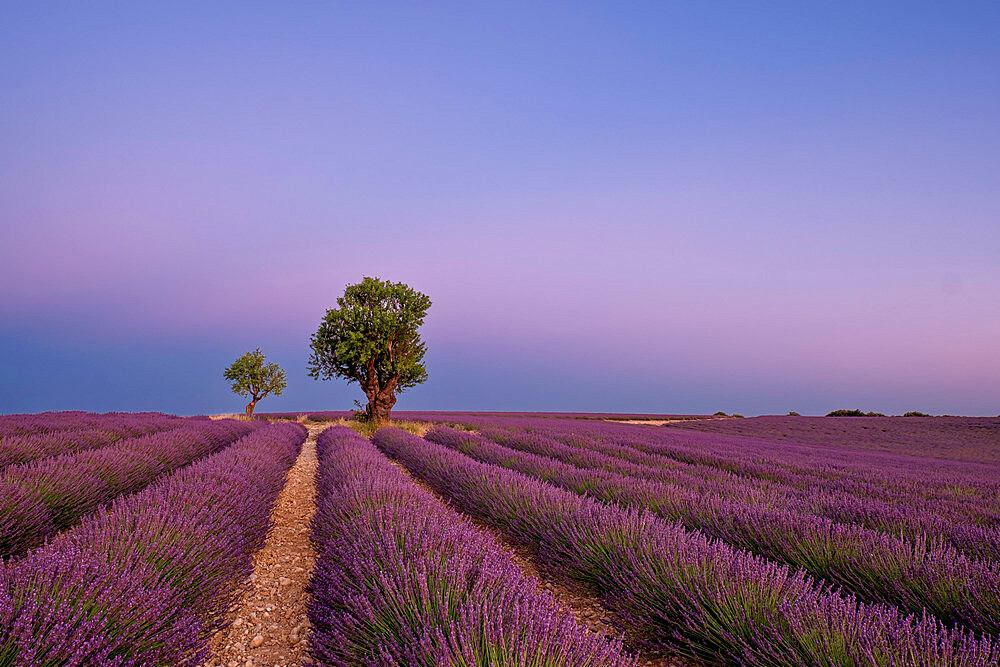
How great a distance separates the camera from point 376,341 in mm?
15891

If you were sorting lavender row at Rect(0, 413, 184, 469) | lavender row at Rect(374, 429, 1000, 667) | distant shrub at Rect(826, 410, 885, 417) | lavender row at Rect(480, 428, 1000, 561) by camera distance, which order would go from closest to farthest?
lavender row at Rect(374, 429, 1000, 667), lavender row at Rect(480, 428, 1000, 561), lavender row at Rect(0, 413, 184, 469), distant shrub at Rect(826, 410, 885, 417)

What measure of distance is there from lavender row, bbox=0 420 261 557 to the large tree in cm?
942

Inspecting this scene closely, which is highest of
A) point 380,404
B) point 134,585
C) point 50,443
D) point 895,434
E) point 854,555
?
point 380,404

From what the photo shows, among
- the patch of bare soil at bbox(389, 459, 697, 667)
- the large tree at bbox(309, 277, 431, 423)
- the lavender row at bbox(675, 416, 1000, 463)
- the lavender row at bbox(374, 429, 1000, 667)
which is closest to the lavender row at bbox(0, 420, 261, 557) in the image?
the patch of bare soil at bbox(389, 459, 697, 667)

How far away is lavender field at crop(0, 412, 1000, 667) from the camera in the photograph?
1.67 m

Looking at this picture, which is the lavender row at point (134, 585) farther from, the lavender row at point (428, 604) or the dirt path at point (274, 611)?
the lavender row at point (428, 604)

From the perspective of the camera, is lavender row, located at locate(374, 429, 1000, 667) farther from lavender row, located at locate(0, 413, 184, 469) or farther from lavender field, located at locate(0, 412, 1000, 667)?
lavender row, located at locate(0, 413, 184, 469)

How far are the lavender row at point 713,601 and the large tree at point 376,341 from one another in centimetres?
1267

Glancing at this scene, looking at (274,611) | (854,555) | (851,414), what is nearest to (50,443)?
(274,611)

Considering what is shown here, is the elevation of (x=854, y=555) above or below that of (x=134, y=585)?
below

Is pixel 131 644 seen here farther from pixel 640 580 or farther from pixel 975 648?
pixel 975 648

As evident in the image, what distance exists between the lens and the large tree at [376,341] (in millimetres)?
15852

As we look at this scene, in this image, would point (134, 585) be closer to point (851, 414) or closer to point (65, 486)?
point (65, 486)

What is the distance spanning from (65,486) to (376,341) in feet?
39.1
